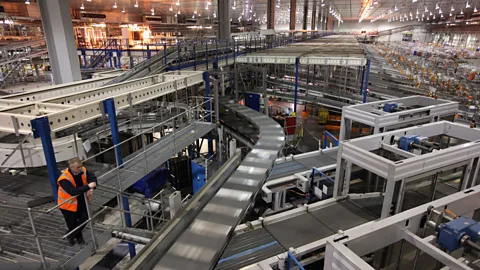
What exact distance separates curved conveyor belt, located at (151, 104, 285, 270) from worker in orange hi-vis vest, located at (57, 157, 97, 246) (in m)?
1.72

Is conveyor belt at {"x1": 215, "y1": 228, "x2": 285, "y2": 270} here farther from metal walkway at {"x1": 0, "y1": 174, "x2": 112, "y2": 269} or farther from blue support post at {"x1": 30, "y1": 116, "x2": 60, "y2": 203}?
blue support post at {"x1": 30, "y1": 116, "x2": 60, "y2": 203}

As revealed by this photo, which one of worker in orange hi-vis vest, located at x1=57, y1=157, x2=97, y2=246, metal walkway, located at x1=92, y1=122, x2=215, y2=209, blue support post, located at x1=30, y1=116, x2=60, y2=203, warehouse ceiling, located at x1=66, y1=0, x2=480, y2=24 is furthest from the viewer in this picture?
warehouse ceiling, located at x1=66, y1=0, x2=480, y2=24

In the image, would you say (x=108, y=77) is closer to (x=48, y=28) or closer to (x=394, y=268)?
(x=48, y=28)

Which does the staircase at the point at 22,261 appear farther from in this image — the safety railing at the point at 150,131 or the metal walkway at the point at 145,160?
the safety railing at the point at 150,131

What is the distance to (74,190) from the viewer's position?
3760 millimetres

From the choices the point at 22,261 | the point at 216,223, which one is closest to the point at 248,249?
the point at 216,223

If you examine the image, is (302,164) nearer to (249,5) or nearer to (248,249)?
(248,249)

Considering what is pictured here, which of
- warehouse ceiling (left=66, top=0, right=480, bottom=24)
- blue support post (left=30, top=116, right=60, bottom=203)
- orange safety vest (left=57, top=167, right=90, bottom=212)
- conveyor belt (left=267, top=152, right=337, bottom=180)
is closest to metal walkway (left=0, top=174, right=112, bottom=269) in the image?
orange safety vest (left=57, top=167, right=90, bottom=212)

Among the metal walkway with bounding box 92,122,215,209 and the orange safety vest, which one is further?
the metal walkway with bounding box 92,122,215,209

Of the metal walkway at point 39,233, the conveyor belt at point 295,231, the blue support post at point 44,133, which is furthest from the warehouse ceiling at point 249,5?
the conveyor belt at point 295,231

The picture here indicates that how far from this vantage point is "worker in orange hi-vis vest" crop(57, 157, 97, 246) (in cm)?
376

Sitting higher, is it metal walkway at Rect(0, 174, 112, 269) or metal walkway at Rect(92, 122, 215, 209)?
metal walkway at Rect(92, 122, 215, 209)

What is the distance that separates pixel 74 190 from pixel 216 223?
2001mm

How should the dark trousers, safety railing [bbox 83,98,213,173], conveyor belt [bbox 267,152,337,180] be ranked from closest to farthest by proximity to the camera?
the dark trousers
safety railing [bbox 83,98,213,173]
conveyor belt [bbox 267,152,337,180]
